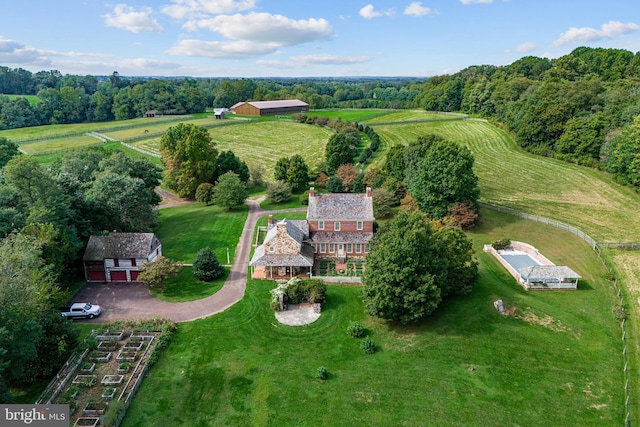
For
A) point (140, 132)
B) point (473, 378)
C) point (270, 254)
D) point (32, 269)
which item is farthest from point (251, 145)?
point (473, 378)

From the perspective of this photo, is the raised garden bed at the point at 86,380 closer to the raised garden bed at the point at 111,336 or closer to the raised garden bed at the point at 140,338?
the raised garden bed at the point at 111,336

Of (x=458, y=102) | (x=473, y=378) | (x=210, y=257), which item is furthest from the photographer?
(x=458, y=102)

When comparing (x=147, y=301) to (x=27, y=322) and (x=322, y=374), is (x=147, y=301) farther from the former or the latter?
(x=322, y=374)

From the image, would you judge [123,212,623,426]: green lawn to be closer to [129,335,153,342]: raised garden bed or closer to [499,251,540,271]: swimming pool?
[129,335,153,342]: raised garden bed

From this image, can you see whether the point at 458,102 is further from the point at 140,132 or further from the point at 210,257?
the point at 210,257

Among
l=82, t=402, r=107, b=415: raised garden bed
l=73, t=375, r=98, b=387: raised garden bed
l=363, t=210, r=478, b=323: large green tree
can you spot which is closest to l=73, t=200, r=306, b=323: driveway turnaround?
l=73, t=375, r=98, b=387: raised garden bed

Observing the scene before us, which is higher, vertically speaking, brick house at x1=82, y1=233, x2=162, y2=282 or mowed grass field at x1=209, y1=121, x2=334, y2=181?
mowed grass field at x1=209, y1=121, x2=334, y2=181

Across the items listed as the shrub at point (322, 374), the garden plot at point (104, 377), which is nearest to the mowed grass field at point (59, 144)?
the garden plot at point (104, 377)
